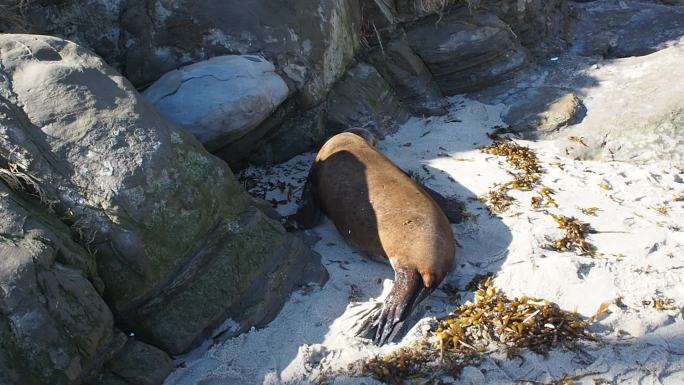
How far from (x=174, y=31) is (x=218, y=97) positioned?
2.99ft

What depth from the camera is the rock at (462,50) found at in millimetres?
6398

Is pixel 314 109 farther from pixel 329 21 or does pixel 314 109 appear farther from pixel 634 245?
pixel 634 245

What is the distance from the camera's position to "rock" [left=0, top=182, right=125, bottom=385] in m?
2.88

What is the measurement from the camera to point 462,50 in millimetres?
6383

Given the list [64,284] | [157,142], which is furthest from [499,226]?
[64,284]

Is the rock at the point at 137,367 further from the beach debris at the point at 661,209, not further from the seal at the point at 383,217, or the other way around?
the beach debris at the point at 661,209

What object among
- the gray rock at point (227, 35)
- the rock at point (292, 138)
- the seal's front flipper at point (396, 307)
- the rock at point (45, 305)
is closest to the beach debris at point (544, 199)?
the seal's front flipper at point (396, 307)

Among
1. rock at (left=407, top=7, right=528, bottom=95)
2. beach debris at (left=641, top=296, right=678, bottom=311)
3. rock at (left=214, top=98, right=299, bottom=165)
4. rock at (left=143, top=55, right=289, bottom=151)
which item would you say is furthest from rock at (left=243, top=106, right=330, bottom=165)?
beach debris at (left=641, top=296, right=678, bottom=311)

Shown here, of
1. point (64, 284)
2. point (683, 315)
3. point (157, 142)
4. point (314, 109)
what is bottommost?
point (683, 315)

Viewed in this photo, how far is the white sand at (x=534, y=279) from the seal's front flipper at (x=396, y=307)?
0.07m

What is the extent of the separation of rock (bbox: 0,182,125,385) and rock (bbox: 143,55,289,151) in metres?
1.45

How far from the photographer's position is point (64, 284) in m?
3.11

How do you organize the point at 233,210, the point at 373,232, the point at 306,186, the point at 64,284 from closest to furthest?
the point at 64,284, the point at 233,210, the point at 373,232, the point at 306,186

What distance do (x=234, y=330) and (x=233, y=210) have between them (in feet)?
2.40
